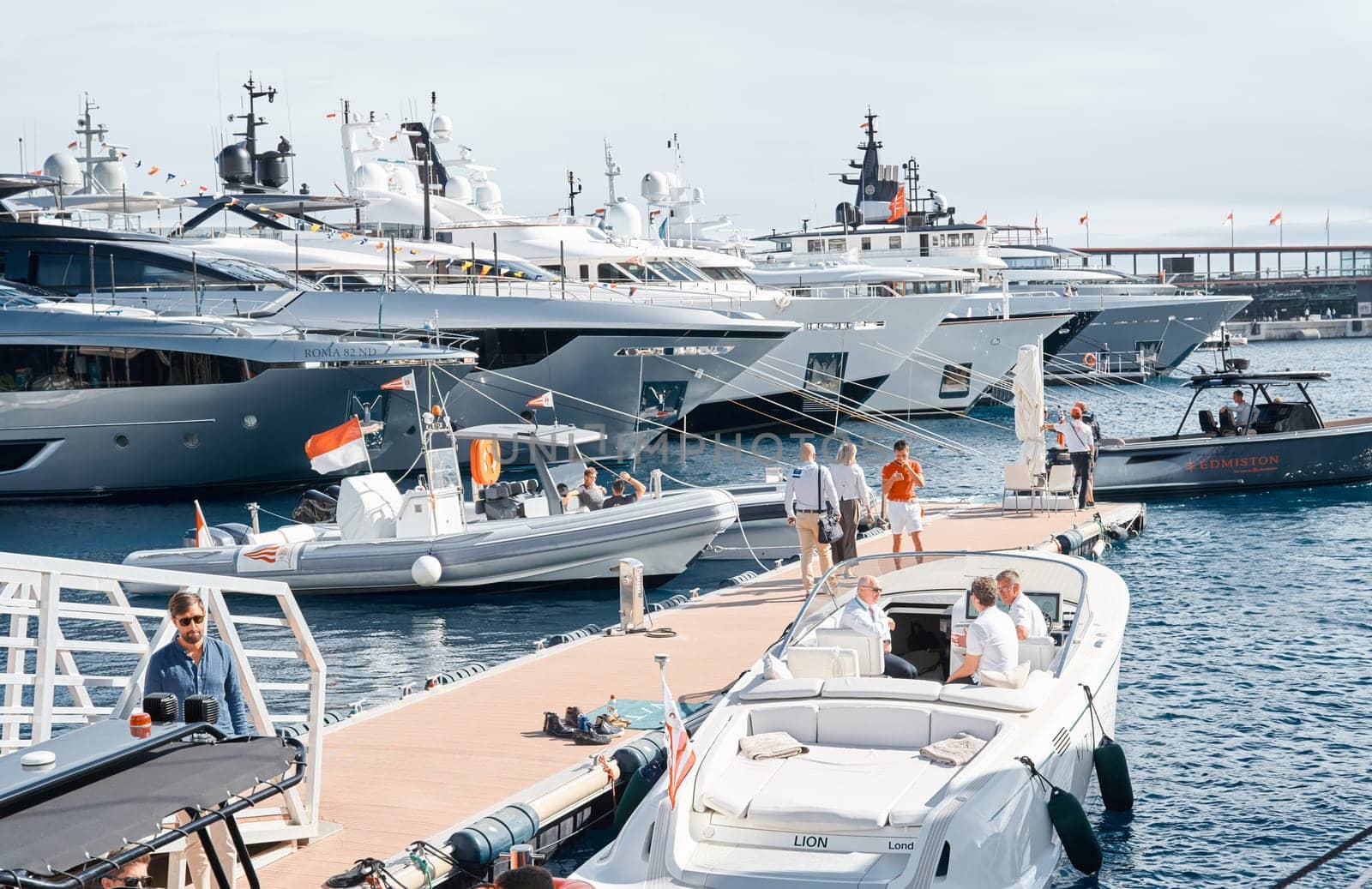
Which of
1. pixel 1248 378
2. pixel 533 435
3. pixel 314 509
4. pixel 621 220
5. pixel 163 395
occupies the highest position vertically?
pixel 621 220

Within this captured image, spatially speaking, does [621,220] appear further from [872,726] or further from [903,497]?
Result: [872,726]

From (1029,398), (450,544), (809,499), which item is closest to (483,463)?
(450,544)

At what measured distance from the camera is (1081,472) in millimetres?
22594

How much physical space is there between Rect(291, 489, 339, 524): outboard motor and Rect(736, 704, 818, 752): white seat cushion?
13671 mm

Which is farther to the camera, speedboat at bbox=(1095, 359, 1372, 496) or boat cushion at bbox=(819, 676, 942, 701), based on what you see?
speedboat at bbox=(1095, 359, 1372, 496)

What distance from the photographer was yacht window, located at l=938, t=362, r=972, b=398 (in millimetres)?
46844

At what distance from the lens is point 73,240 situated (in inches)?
1324

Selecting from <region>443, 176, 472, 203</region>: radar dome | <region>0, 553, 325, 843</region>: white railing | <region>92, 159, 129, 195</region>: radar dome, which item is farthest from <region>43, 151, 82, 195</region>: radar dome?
<region>0, 553, 325, 843</region>: white railing

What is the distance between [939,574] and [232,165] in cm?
3741

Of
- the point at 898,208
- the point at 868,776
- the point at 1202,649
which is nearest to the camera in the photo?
the point at 868,776

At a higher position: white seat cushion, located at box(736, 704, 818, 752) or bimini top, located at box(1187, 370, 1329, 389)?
bimini top, located at box(1187, 370, 1329, 389)

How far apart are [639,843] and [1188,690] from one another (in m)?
7.92

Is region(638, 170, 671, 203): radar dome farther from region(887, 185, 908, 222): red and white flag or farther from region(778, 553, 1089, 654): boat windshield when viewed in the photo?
region(778, 553, 1089, 654): boat windshield

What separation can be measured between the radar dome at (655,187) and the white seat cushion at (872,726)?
1923 inches
